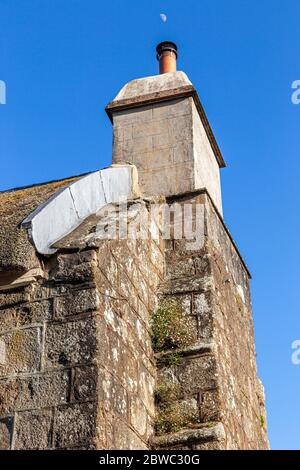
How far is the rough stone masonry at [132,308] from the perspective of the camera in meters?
3.98

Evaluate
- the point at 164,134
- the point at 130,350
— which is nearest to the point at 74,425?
the point at 130,350

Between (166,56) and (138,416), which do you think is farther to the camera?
(166,56)

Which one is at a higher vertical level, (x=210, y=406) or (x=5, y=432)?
(x=210, y=406)

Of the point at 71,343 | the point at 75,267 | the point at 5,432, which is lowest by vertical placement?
the point at 5,432

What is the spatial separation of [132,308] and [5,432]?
128cm

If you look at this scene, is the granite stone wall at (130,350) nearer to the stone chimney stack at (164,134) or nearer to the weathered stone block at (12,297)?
the weathered stone block at (12,297)

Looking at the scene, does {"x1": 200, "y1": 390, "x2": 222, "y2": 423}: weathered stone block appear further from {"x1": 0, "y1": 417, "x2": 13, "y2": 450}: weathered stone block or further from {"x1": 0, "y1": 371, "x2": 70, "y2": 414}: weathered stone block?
{"x1": 0, "y1": 417, "x2": 13, "y2": 450}: weathered stone block

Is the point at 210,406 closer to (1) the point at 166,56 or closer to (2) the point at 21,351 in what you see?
(2) the point at 21,351

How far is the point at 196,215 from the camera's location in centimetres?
586

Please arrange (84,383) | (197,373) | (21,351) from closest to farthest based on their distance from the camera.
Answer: (84,383) < (21,351) < (197,373)

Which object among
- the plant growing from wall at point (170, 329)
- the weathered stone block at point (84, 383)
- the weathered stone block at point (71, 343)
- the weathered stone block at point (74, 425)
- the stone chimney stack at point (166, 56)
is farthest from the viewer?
the stone chimney stack at point (166, 56)

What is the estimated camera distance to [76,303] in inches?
165

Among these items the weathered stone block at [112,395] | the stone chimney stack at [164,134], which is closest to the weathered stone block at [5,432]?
the weathered stone block at [112,395]

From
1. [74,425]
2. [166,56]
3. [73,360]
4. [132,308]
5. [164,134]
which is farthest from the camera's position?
[166,56]
